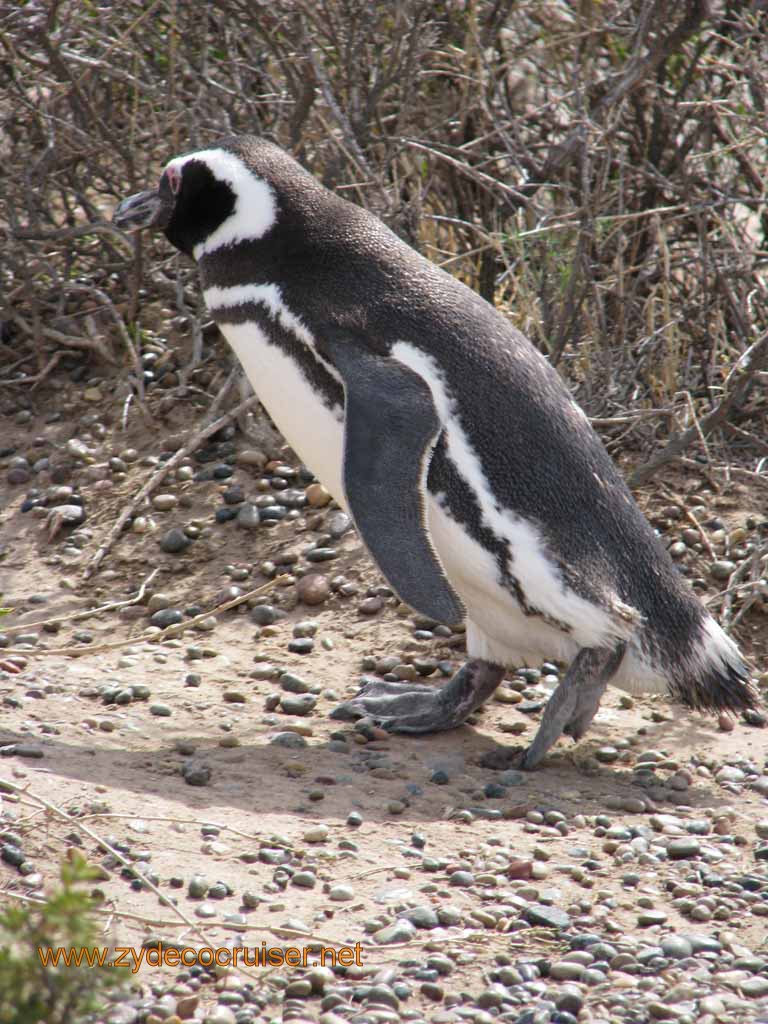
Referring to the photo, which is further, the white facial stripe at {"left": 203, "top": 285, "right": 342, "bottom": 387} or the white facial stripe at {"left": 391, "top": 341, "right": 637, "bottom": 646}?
the white facial stripe at {"left": 203, "top": 285, "right": 342, "bottom": 387}

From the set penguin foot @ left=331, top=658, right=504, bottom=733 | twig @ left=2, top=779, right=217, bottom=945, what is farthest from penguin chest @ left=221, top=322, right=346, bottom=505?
twig @ left=2, top=779, right=217, bottom=945

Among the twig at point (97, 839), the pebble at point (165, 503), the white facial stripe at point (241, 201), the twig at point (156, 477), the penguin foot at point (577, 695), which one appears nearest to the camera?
the twig at point (97, 839)

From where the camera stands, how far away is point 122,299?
4.71 m

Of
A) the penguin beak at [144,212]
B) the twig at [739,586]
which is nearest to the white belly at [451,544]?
the penguin beak at [144,212]

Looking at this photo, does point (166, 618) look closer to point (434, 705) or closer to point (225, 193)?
point (434, 705)

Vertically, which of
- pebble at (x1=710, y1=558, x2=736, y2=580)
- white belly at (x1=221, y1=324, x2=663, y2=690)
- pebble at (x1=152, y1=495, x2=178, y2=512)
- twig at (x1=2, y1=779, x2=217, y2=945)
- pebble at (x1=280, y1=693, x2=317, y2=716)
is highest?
white belly at (x1=221, y1=324, x2=663, y2=690)

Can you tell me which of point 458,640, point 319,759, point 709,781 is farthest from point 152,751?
point 709,781

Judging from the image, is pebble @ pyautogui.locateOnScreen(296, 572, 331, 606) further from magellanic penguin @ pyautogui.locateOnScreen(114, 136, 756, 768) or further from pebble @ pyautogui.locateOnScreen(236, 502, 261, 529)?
magellanic penguin @ pyautogui.locateOnScreen(114, 136, 756, 768)

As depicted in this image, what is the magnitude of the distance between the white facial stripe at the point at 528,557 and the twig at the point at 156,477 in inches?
53.1

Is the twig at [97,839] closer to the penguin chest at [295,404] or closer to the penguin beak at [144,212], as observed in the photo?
the penguin chest at [295,404]

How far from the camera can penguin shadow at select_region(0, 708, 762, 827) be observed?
2.70m

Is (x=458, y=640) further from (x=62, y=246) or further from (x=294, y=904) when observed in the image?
(x=62, y=246)

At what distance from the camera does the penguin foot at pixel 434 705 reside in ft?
10.4

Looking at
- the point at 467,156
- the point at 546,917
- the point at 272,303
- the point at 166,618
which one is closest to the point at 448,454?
the point at 272,303
